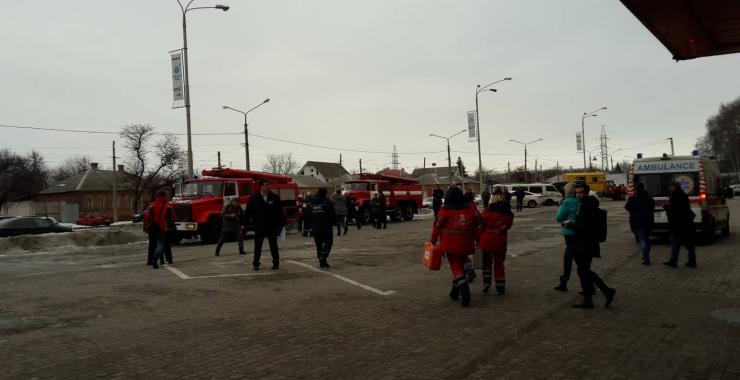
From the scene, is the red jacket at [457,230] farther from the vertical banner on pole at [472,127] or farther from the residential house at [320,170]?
the residential house at [320,170]

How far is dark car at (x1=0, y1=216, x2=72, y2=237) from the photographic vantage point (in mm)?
25734

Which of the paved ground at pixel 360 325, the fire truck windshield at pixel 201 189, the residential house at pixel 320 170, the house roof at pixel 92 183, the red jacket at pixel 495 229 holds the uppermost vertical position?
the residential house at pixel 320 170

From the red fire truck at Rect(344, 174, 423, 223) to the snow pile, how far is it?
11332 mm

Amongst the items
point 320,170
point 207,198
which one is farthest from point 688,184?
point 320,170

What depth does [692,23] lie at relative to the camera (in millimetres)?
6504

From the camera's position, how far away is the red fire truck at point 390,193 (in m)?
30.8

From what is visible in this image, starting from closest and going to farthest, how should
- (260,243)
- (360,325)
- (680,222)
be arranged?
(360,325)
(680,222)
(260,243)

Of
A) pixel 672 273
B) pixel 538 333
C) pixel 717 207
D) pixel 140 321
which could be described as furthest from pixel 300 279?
pixel 717 207

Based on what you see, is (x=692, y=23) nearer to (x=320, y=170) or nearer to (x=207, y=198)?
(x=207, y=198)

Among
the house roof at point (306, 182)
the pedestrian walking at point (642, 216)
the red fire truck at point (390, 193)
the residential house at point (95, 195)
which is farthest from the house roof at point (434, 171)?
the pedestrian walking at point (642, 216)

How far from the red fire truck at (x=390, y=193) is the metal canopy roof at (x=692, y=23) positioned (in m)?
22.5

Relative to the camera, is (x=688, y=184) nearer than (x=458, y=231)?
No

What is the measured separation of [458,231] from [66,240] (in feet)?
62.6

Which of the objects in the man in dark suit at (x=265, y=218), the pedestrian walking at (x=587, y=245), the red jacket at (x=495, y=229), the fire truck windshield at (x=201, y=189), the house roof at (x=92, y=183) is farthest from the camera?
the house roof at (x=92, y=183)
